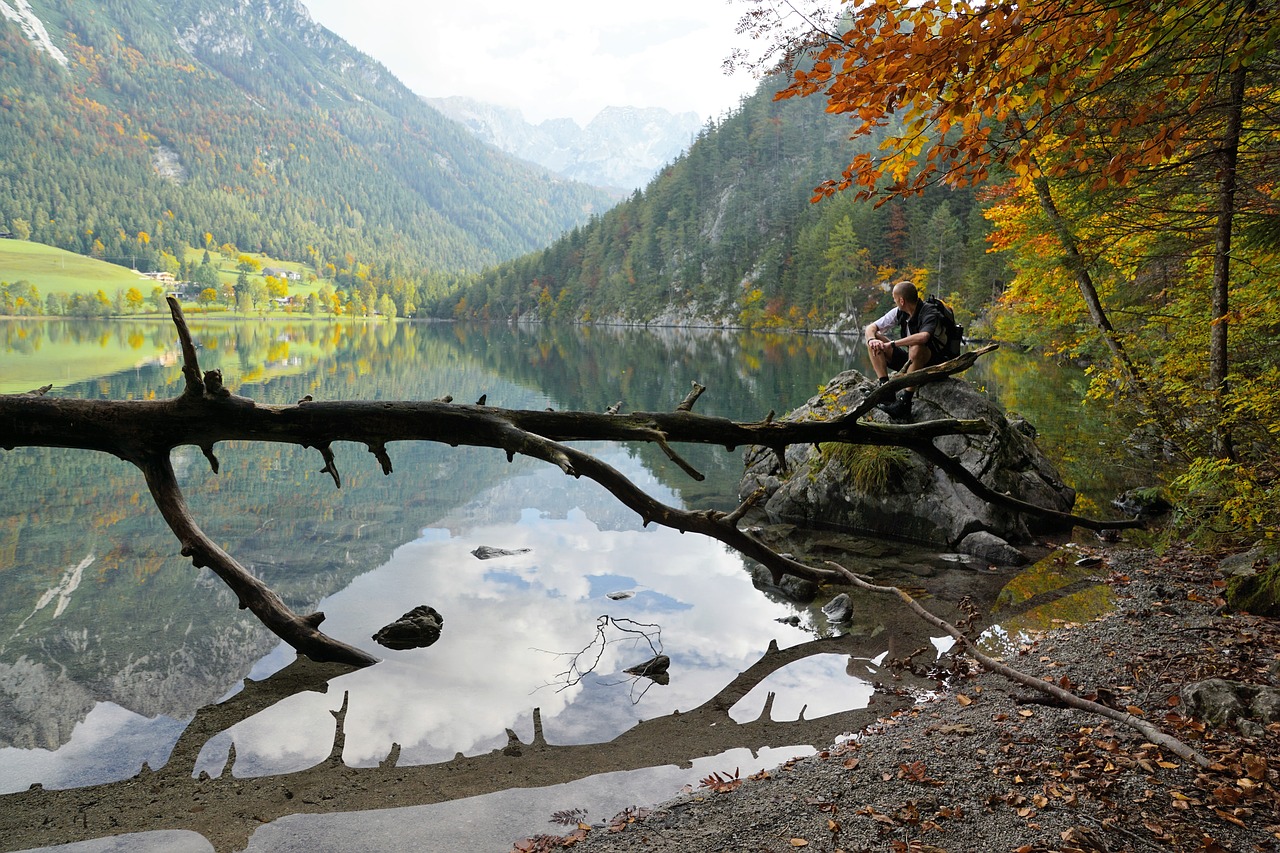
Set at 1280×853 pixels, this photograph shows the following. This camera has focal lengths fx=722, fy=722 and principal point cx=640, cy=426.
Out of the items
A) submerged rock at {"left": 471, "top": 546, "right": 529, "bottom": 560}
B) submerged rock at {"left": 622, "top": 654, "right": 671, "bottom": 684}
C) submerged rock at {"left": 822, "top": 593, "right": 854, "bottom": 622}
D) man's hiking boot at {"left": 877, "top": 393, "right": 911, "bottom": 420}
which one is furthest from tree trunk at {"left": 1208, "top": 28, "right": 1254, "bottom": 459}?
submerged rock at {"left": 471, "top": 546, "right": 529, "bottom": 560}

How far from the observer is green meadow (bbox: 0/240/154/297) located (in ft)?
487

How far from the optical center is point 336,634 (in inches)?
334

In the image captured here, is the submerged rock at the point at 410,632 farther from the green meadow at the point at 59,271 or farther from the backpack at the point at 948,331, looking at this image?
the green meadow at the point at 59,271

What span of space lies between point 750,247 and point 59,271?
154825 mm

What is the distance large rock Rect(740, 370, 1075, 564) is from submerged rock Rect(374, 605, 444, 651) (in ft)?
21.1

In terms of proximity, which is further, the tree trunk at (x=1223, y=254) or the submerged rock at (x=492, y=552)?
the submerged rock at (x=492, y=552)

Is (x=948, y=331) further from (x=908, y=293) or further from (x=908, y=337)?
(x=908, y=293)

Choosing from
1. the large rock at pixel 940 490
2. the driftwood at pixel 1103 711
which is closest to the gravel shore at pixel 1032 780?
the driftwood at pixel 1103 711

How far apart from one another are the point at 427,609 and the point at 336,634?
1.05 meters

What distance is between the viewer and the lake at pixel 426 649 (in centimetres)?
571

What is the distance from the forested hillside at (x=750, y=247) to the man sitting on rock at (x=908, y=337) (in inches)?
2327

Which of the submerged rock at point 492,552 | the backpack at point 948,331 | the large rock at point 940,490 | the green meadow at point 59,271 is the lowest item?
the submerged rock at point 492,552

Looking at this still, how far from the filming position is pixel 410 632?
8.30 m

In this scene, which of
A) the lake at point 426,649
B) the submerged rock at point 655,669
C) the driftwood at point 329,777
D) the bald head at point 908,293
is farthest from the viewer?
the bald head at point 908,293
